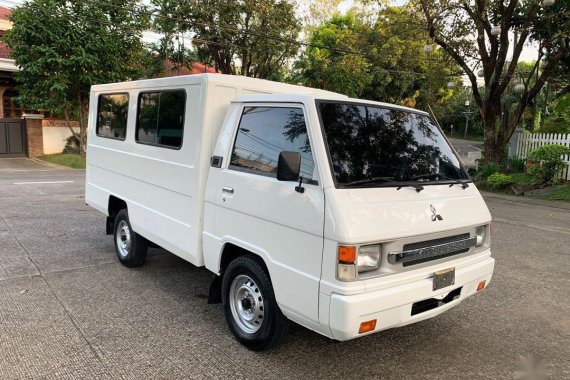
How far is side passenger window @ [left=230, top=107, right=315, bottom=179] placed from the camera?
10.9 feet

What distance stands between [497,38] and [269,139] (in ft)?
48.3

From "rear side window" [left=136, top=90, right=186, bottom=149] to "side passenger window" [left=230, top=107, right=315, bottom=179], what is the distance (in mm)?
821

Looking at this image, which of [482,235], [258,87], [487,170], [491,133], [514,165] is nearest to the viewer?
[482,235]

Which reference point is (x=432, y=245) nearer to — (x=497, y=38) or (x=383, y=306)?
(x=383, y=306)

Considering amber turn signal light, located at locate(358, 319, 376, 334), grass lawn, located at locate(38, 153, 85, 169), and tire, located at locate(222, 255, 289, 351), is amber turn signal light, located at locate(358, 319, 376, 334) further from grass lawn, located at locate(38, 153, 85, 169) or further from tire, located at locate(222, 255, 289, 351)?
grass lawn, located at locate(38, 153, 85, 169)

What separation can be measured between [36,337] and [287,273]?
2240mm

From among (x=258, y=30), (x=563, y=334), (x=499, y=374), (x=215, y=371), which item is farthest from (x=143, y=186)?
(x=258, y=30)

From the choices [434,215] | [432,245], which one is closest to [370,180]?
[434,215]

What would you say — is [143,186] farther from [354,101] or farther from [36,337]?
[354,101]

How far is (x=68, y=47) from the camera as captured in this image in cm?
1923

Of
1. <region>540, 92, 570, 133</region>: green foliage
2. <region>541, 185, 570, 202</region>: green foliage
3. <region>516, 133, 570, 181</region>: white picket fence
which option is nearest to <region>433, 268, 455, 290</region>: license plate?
<region>541, 185, 570, 202</region>: green foliage

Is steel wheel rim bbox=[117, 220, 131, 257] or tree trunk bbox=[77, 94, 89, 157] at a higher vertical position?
tree trunk bbox=[77, 94, 89, 157]

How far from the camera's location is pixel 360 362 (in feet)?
11.5

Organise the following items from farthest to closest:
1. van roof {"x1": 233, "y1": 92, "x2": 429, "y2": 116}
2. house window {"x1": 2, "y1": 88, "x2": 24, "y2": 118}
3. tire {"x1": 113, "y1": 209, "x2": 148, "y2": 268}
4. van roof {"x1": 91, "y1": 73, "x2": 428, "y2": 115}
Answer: house window {"x1": 2, "y1": 88, "x2": 24, "y2": 118}, tire {"x1": 113, "y1": 209, "x2": 148, "y2": 268}, van roof {"x1": 91, "y1": 73, "x2": 428, "y2": 115}, van roof {"x1": 233, "y1": 92, "x2": 429, "y2": 116}
